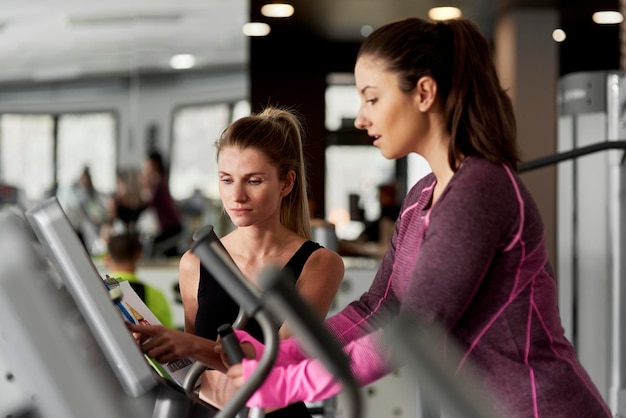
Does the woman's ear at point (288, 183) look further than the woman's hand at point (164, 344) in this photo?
Yes

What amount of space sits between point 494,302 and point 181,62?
5.83m

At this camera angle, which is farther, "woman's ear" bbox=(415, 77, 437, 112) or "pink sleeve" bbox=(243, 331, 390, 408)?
"woman's ear" bbox=(415, 77, 437, 112)

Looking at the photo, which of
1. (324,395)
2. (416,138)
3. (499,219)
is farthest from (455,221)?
(324,395)

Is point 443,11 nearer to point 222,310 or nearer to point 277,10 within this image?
point 277,10

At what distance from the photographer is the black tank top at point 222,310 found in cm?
183

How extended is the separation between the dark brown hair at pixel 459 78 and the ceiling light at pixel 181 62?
5.63 meters

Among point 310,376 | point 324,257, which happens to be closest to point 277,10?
point 324,257

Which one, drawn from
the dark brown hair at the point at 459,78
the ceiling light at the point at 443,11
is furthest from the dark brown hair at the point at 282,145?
the ceiling light at the point at 443,11

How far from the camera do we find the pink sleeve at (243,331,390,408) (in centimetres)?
120

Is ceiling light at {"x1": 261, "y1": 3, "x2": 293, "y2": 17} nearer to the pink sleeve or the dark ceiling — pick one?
the dark ceiling

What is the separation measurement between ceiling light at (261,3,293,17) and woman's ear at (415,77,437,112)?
22.5ft

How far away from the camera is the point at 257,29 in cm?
913

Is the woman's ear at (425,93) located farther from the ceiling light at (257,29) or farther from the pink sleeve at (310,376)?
the ceiling light at (257,29)

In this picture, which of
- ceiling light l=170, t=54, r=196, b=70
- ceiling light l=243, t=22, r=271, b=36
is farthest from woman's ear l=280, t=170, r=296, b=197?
ceiling light l=243, t=22, r=271, b=36
